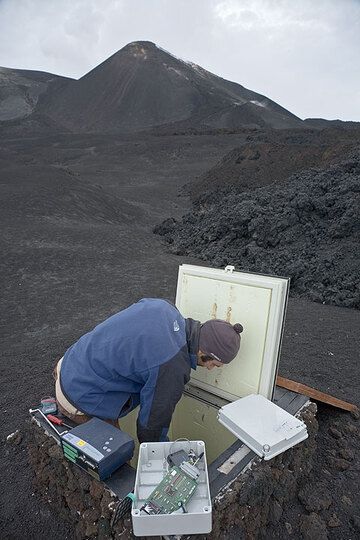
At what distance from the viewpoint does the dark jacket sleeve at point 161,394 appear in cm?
191

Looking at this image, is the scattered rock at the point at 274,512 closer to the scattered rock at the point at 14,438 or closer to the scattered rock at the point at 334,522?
the scattered rock at the point at 334,522

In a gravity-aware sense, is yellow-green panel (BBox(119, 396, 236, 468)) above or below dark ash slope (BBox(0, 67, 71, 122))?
below

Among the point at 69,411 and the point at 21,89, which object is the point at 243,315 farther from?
the point at 21,89

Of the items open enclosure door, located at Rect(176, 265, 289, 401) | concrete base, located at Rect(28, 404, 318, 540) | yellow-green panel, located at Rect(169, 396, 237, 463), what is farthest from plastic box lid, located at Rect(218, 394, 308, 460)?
yellow-green panel, located at Rect(169, 396, 237, 463)

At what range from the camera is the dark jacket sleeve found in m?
1.91

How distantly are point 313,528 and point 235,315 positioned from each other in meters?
1.24

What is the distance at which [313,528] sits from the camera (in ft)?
7.02

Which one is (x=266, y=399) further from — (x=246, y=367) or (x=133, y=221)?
(x=133, y=221)

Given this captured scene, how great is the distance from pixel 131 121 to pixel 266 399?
Answer: 50.4 meters

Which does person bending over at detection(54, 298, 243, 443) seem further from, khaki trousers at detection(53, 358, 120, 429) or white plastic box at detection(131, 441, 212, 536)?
white plastic box at detection(131, 441, 212, 536)

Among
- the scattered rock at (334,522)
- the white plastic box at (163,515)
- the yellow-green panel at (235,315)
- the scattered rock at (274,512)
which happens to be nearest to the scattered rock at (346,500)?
the scattered rock at (334,522)

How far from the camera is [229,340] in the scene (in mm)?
2039

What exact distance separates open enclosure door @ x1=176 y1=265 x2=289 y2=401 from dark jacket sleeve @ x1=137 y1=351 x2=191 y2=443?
543mm

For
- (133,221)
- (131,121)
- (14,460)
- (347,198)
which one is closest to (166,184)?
(133,221)
